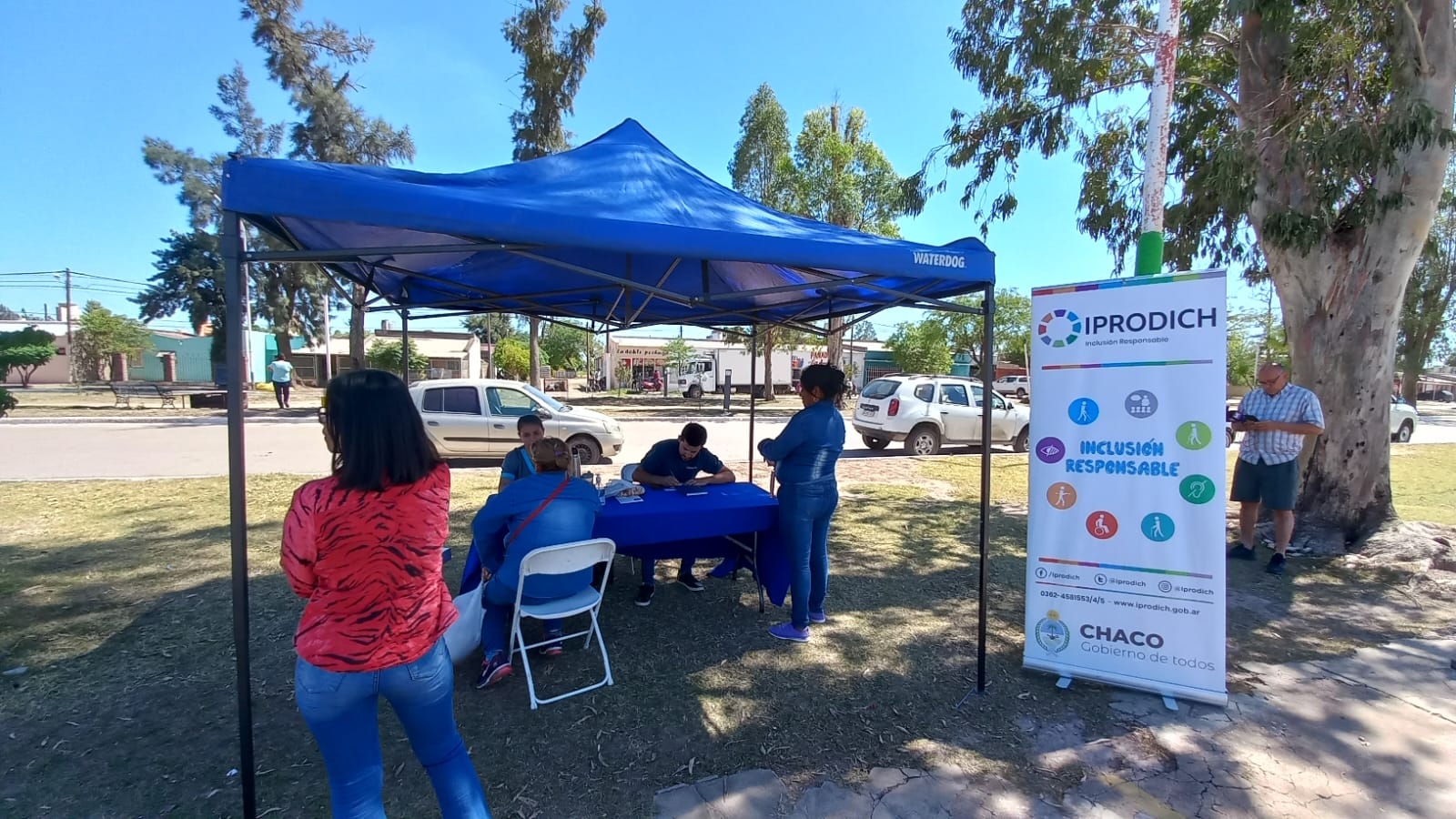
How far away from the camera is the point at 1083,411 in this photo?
3279 millimetres

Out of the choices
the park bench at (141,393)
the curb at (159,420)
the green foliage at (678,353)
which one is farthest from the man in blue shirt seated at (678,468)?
the green foliage at (678,353)

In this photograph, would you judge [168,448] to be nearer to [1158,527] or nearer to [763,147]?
[1158,527]

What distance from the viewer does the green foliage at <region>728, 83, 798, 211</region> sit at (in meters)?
22.8

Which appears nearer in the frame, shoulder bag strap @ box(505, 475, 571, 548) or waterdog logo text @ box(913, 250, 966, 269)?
shoulder bag strap @ box(505, 475, 571, 548)

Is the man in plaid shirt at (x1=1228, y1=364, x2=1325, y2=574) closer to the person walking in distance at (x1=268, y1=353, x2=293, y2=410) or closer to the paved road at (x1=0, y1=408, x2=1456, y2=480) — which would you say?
the paved road at (x1=0, y1=408, x2=1456, y2=480)

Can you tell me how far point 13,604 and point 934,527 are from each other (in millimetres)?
7283

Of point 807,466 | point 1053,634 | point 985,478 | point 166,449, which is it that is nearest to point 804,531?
point 807,466

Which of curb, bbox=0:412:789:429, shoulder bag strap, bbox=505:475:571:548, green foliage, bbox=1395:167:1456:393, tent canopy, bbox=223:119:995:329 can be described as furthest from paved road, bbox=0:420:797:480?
green foliage, bbox=1395:167:1456:393

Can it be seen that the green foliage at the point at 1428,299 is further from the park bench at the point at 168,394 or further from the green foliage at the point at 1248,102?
the park bench at the point at 168,394

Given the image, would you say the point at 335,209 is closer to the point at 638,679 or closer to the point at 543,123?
the point at 638,679

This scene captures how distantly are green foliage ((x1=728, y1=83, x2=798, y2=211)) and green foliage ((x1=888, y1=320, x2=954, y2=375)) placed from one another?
56.5 ft

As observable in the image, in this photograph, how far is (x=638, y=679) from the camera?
3357mm

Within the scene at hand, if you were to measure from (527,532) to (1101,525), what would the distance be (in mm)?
2864

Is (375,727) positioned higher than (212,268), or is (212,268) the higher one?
(212,268)
